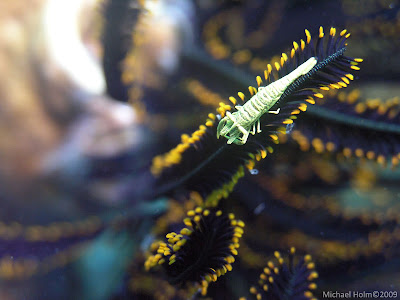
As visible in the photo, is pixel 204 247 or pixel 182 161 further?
pixel 182 161

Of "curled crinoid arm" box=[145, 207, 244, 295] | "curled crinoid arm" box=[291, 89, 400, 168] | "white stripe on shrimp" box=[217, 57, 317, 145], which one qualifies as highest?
"white stripe on shrimp" box=[217, 57, 317, 145]

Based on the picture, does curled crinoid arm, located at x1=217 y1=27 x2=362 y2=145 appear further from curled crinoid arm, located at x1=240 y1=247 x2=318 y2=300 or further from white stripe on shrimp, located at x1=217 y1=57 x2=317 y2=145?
curled crinoid arm, located at x1=240 y1=247 x2=318 y2=300

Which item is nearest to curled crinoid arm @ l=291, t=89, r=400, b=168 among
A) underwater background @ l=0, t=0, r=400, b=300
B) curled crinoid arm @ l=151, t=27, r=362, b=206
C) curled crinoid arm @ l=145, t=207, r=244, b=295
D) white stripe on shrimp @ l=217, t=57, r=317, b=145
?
underwater background @ l=0, t=0, r=400, b=300

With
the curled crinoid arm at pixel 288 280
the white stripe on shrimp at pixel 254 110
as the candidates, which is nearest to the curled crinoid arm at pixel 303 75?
the white stripe on shrimp at pixel 254 110

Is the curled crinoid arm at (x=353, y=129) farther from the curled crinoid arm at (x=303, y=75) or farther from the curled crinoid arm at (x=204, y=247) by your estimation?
the curled crinoid arm at (x=204, y=247)

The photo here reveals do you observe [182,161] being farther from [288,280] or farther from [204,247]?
[288,280]

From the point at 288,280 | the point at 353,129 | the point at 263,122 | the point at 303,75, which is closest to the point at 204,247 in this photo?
the point at 288,280

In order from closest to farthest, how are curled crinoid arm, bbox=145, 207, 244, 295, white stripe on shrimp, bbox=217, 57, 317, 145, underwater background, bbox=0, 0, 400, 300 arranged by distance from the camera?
white stripe on shrimp, bbox=217, 57, 317, 145
curled crinoid arm, bbox=145, 207, 244, 295
underwater background, bbox=0, 0, 400, 300
